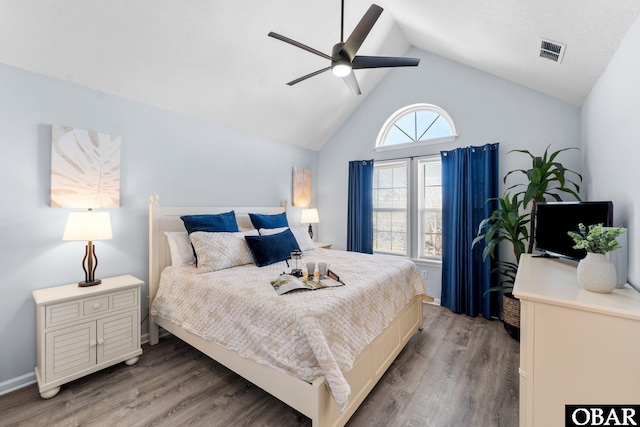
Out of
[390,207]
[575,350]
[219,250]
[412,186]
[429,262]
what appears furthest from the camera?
[390,207]

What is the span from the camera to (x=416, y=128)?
3912 millimetres

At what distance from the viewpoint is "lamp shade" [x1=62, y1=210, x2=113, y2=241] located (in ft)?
6.65

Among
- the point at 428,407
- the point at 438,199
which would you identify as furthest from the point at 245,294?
the point at 438,199

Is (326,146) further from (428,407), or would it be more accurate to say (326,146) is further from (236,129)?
(428,407)

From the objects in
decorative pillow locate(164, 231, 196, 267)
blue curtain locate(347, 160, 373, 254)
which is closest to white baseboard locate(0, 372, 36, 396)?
decorative pillow locate(164, 231, 196, 267)

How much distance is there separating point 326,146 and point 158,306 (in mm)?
3456

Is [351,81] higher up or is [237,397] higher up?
[351,81]

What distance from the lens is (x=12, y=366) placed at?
2.00 metres

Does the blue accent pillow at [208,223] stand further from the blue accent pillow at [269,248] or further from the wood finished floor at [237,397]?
the wood finished floor at [237,397]

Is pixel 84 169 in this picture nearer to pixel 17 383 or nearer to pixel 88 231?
pixel 88 231

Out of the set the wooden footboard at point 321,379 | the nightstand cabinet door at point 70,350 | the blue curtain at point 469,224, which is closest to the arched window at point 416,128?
the blue curtain at point 469,224

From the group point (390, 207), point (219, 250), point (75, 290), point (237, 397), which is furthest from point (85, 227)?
point (390, 207)

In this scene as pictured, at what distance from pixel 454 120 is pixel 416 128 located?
0.52 meters

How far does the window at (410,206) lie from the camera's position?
3.80m
